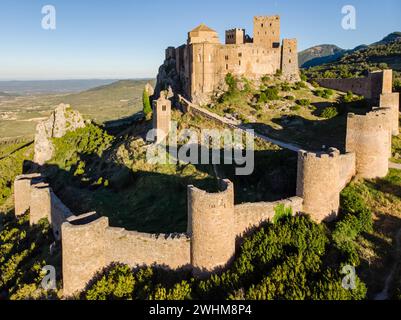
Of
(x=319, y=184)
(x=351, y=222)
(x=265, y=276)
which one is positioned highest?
(x=319, y=184)

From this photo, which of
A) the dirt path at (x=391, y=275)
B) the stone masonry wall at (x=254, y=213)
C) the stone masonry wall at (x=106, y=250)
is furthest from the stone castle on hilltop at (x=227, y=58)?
the dirt path at (x=391, y=275)

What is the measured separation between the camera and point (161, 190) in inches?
1024

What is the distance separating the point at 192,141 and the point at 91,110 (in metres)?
110

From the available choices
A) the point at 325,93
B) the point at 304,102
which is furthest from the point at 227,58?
the point at 325,93

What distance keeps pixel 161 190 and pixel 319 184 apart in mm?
12566

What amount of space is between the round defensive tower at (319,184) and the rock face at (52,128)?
3517 cm

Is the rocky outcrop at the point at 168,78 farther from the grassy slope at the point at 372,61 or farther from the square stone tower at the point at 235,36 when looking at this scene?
the grassy slope at the point at 372,61

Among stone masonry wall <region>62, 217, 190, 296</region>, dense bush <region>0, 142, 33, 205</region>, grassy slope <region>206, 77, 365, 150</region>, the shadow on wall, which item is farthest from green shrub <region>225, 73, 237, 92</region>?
stone masonry wall <region>62, 217, 190, 296</region>

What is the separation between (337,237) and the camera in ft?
50.1

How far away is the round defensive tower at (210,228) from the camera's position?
14.0 metres

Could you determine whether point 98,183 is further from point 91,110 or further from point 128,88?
point 128,88

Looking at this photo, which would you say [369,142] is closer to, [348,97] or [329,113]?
[329,113]

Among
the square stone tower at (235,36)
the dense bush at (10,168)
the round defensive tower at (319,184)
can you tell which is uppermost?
the square stone tower at (235,36)

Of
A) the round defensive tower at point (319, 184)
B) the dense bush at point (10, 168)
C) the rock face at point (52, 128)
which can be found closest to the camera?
the round defensive tower at point (319, 184)
